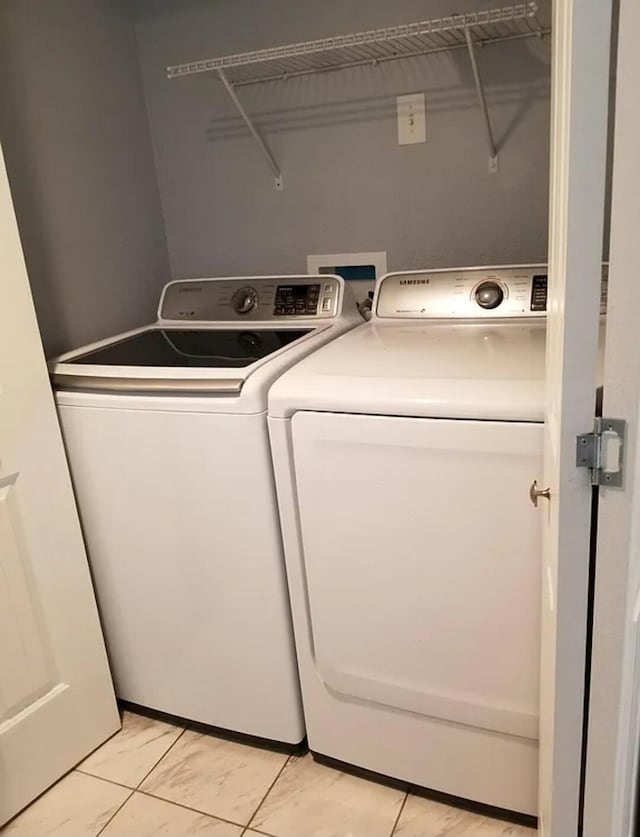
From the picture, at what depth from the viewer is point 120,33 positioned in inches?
81.7

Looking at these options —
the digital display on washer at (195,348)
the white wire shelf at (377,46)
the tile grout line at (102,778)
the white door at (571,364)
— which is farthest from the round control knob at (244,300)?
the tile grout line at (102,778)

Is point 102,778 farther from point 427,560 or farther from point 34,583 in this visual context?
point 427,560

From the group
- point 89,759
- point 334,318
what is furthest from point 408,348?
point 89,759

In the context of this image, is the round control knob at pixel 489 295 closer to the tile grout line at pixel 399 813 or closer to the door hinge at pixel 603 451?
the door hinge at pixel 603 451

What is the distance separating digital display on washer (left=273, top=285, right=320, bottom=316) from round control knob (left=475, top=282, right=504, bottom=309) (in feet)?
1.48

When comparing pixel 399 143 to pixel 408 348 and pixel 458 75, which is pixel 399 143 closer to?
pixel 458 75

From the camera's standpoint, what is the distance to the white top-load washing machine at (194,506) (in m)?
1.48

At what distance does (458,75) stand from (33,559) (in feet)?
5.42

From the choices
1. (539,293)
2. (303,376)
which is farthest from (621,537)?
(539,293)

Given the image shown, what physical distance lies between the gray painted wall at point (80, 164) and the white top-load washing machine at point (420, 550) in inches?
32.4

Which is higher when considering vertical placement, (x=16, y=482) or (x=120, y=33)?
(x=120, y=33)

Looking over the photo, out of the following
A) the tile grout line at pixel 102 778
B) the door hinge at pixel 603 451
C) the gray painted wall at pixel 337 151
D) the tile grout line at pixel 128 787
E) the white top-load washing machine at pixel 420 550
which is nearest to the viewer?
the door hinge at pixel 603 451

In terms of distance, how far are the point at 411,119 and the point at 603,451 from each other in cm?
141

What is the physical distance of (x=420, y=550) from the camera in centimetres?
135
